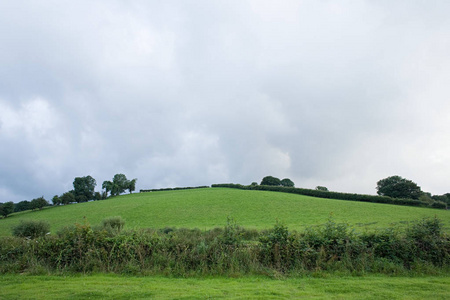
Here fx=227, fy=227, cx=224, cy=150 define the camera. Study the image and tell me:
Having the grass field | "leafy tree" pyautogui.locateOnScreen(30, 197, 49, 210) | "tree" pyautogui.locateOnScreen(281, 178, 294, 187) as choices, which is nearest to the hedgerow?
"tree" pyautogui.locateOnScreen(281, 178, 294, 187)

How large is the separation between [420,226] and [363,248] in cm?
318

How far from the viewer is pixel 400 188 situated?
233ft

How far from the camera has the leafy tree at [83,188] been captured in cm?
8544

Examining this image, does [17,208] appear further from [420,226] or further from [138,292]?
[420,226]

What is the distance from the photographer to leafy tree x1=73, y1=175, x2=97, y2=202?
85438 millimetres

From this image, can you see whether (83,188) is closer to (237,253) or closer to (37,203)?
(37,203)

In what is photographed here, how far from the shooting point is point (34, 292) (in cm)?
674

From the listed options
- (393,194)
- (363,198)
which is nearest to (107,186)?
(363,198)

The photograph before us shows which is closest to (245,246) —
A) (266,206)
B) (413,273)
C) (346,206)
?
(413,273)

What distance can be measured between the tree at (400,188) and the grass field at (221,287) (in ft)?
256

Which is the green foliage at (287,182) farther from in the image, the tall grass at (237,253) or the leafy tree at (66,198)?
the tall grass at (237,253)

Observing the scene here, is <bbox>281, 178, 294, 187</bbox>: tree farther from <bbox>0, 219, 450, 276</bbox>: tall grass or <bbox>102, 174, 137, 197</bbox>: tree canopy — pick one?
<bbox>0, 219, 450, 276</bbox>: tall grass

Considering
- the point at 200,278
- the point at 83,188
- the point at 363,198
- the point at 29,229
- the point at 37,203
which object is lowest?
the point at 200,278

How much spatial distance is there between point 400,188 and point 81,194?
111 metres
